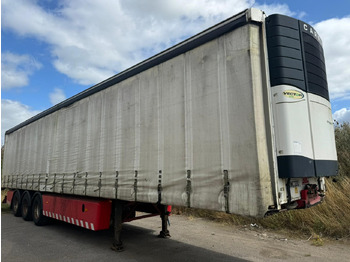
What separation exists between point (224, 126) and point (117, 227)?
11.7 feet

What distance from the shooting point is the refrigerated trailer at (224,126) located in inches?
140

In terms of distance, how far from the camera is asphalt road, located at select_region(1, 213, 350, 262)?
540cm

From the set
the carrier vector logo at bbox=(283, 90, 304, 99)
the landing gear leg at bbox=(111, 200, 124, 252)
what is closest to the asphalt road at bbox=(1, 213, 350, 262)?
the landing gear leg at bbox=(111, 200, 124, 252)

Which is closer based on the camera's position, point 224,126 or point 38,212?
point 224,126

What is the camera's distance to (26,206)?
9.79 m

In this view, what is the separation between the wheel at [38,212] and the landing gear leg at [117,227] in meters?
3.89

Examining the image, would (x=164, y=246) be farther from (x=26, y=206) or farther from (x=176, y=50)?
(x=26, y=206)

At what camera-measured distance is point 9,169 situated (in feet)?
38.5

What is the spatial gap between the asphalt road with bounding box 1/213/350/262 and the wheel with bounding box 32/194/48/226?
271mm

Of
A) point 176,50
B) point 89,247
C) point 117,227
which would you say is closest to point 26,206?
point 89,247

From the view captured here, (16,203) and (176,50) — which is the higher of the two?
(176,50)

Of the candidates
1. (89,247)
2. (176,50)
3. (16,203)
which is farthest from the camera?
(16,203)

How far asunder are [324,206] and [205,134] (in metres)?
5.21

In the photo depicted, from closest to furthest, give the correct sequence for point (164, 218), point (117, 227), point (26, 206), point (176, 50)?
1. point (176, 50)
2. point (117, 227)
3. point (164, 218)
4. point (26, 206)
